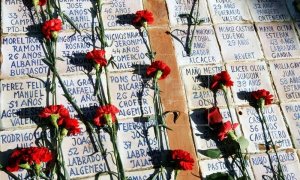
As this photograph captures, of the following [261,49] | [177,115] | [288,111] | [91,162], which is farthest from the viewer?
[261,49]

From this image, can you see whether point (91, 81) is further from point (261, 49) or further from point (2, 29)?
point (261, 49)

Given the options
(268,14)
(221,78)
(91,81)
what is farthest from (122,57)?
(268,14)

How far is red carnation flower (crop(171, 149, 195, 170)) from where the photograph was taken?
3541 millimetres

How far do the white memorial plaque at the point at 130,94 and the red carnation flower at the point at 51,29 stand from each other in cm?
64

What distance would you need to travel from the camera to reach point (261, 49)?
447 centimetres

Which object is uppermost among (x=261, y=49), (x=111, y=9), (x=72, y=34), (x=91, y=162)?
(x=111, y=9)

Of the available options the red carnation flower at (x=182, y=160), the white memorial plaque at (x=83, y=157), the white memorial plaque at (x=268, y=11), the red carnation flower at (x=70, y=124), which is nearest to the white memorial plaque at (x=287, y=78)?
the white memorial plaque at (x=268, y=11)

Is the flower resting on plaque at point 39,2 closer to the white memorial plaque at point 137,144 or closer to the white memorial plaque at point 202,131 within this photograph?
the white memorial plaque at point 137,144

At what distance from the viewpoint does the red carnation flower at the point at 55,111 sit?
3.54 meters

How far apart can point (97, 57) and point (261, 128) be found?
5.45ft

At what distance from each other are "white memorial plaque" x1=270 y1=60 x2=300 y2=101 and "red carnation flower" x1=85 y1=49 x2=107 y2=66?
1728 mm

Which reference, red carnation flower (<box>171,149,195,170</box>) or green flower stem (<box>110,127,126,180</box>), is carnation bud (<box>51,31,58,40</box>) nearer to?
green flower stem (<box>110,127,126,180</box>)

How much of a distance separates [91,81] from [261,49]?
1.81m

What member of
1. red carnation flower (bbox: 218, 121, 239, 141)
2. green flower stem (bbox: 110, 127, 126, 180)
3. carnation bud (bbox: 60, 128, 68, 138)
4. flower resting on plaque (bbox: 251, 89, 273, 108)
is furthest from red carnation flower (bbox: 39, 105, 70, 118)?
flower resting on plaque (bbox: 251, 89, 273, 108)
